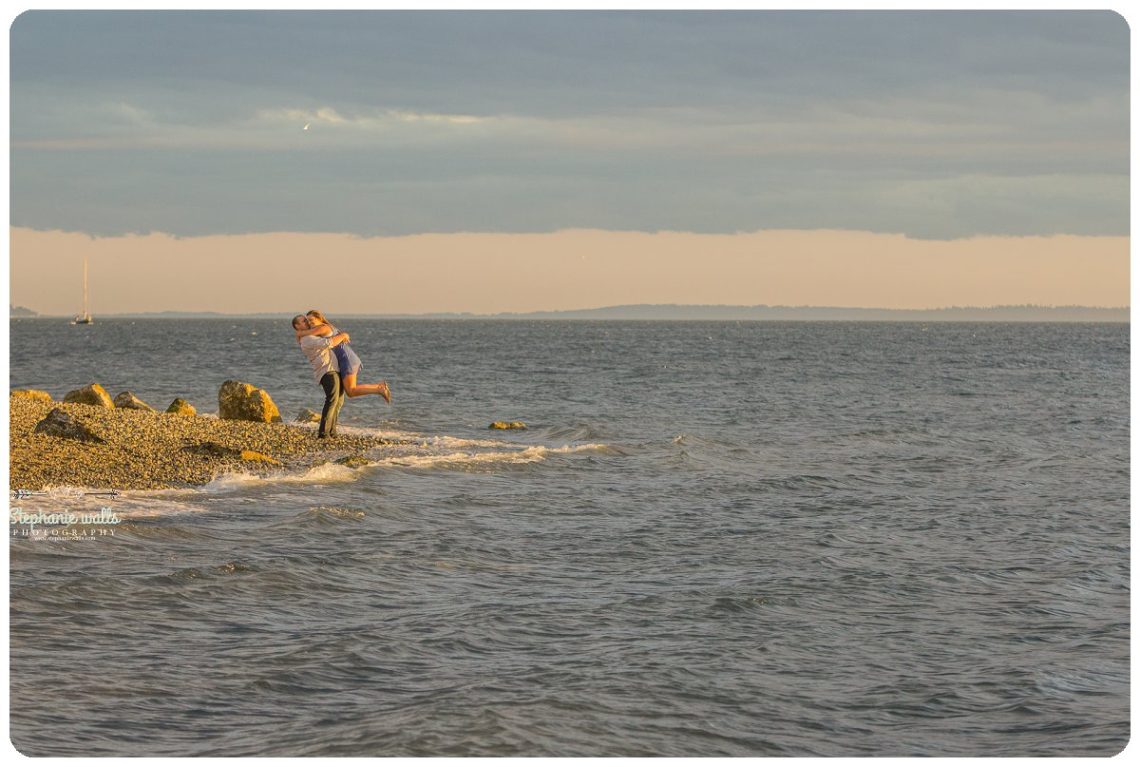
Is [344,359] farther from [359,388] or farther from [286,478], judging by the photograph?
[286,478]

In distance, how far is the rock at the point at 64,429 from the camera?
2553 centimetres

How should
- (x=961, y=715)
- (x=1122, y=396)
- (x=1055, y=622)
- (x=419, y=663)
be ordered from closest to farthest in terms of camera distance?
(x=961, y=715)
(x=419, y=663)
(x=1055, y=622)
(x=1122, y=396)

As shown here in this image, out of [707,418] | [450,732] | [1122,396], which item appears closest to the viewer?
[450,732]

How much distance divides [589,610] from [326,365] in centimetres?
1412

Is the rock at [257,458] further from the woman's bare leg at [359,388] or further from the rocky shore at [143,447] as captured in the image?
the woman's bare leg at [359,388]

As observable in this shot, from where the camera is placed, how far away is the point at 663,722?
448 inches

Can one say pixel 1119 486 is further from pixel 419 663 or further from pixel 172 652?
pixel 172 652

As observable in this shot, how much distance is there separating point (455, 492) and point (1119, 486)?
13.9 metres

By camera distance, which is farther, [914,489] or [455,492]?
[914,489]

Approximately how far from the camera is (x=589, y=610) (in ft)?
49.8

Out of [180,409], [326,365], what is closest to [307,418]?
[180,409]

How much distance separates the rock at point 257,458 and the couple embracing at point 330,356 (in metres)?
2.23

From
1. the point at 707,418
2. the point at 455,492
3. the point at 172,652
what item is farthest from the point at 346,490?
the point at 707,418

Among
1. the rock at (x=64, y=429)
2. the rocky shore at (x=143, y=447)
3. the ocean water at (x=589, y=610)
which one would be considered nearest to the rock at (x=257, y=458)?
the rocky shore at (x=143, y=447)
